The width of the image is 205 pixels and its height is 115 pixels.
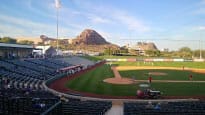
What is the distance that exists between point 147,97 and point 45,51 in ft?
238

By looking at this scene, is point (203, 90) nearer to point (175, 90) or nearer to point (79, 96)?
point (175, 90)

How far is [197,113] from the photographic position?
18828mm

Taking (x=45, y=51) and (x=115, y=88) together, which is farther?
(x=45, y=51)

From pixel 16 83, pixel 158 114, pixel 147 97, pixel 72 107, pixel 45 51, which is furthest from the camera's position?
pixel 45 51

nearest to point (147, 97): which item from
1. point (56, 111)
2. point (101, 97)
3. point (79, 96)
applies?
point (101, 97)

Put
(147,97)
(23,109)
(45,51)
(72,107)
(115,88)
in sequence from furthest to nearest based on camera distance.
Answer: (45,51), (115,88), (147,97), (72,107), (23,109)

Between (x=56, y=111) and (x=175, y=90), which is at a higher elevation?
(x=56, y=111)

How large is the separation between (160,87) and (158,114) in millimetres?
20270

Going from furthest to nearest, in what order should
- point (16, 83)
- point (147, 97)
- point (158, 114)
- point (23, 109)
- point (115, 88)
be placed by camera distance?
1. point (115, 88)
2. point (16, 83)
3. point (147, 97)
4. point (158, 114)
5. point (23, 109)

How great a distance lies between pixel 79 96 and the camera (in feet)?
104

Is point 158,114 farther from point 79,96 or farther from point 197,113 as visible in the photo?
point 79,96

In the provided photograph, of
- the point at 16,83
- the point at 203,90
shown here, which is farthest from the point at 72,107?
the point at 203,90

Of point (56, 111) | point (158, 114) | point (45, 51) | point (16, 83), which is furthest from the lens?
point (45, 51)

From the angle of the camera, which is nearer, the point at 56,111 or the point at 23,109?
the point at 56,111
